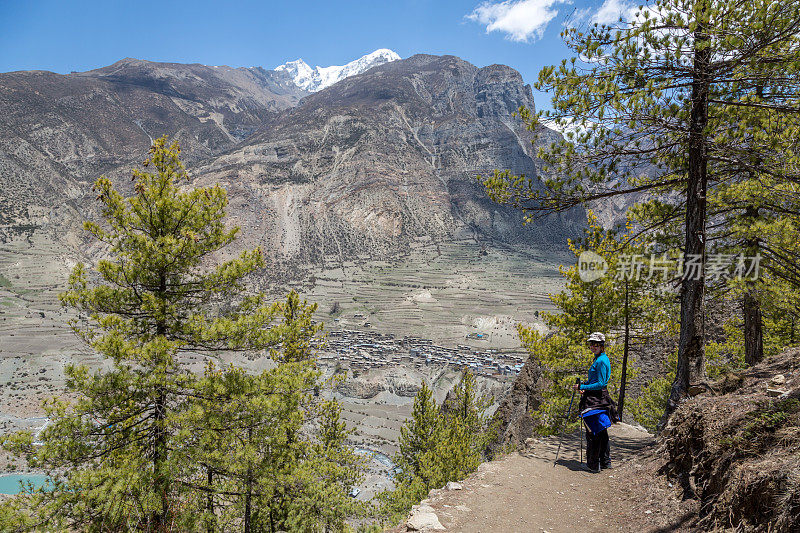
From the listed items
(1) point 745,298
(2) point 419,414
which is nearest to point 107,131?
(2) point 419,414

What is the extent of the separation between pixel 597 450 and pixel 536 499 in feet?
5.43

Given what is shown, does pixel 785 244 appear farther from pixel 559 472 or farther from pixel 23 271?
pixel 23 271

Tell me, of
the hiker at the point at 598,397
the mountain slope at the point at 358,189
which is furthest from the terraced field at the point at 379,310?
the hiker at the point at 598,397

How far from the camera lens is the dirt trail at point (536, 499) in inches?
167

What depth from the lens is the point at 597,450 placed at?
5.97 meters

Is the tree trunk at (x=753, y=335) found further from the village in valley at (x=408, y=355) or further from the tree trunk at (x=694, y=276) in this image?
the village in valley at (x=408, y=355)

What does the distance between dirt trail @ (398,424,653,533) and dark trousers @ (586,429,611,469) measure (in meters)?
0.14

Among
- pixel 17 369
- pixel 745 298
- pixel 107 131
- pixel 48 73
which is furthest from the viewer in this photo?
pixel 48 73

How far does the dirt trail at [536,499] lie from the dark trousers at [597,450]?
0.14 meters

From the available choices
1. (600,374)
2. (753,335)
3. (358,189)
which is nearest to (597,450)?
(600,374)

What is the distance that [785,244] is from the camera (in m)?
8.10

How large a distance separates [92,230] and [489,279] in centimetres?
11623

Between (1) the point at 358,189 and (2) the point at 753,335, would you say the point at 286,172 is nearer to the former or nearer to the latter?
(1) the point at 358,189

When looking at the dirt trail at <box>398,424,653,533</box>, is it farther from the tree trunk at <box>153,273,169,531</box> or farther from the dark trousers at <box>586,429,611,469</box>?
the tree trunk at <box>153,273,169,531</box>
